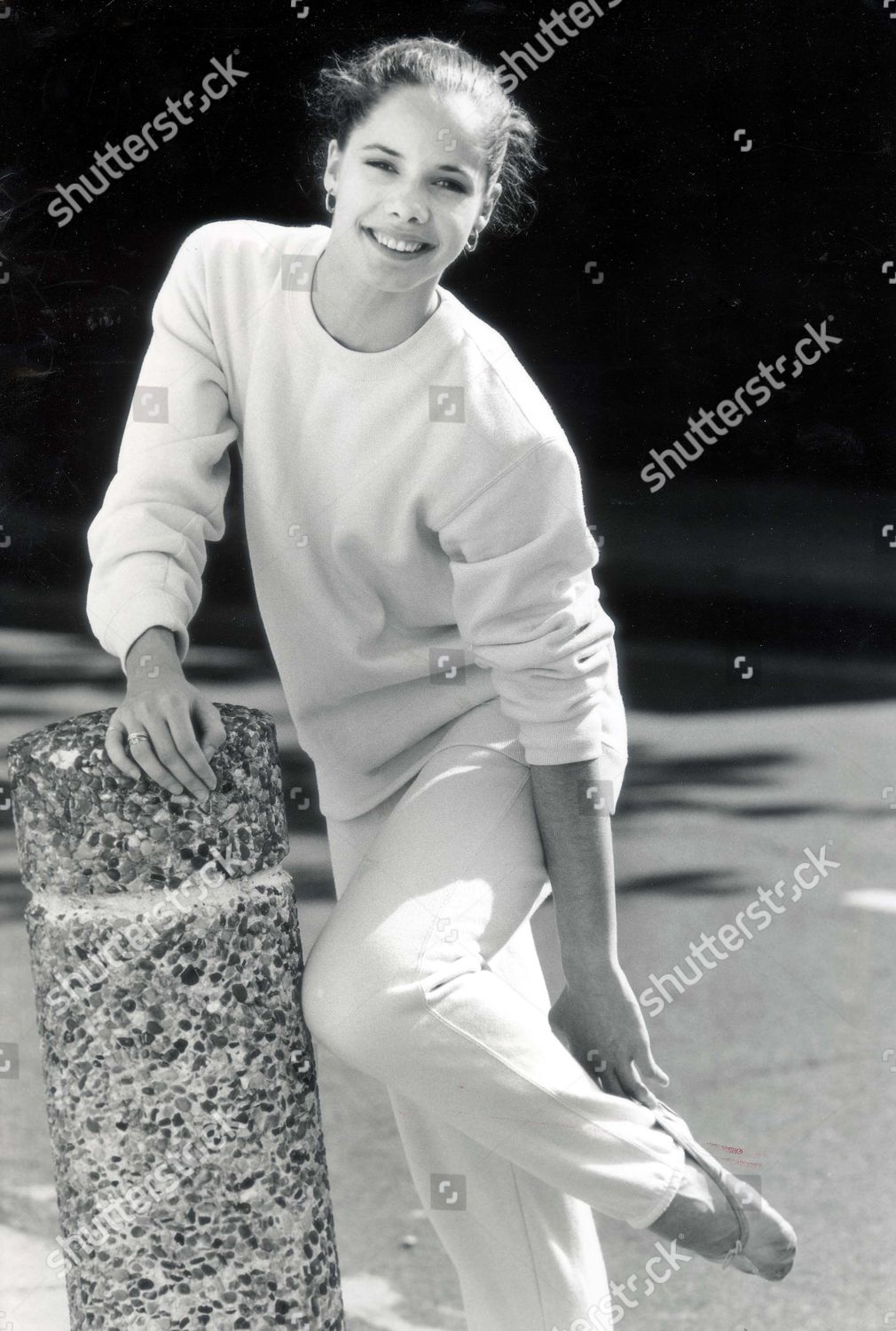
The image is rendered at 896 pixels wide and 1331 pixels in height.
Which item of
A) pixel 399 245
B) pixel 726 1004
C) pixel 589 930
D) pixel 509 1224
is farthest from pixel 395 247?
pixel 726 1004

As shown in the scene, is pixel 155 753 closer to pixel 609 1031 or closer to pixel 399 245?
pixel 399 245

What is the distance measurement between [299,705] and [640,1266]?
1.41 metres

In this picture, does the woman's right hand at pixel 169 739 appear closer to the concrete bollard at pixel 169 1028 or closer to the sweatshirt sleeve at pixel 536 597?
the concrete bollard at pixel 169 1028

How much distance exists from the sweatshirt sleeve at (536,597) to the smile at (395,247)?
1.10 feet

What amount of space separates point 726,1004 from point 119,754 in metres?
2.54

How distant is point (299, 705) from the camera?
2428 mm

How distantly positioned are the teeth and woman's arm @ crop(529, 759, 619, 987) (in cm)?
78

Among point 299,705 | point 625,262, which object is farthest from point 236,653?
point 625,262

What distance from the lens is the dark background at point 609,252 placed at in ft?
8.51

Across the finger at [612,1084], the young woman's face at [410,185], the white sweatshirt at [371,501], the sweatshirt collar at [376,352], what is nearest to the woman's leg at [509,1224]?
the finger at [612,1084]

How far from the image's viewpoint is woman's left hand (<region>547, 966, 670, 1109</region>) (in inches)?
94.7

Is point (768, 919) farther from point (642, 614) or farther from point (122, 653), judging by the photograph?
Result: point (122, 653)

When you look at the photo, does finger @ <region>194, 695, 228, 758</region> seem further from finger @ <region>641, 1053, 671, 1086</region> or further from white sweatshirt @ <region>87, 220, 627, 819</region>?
finger @ <region>641, 1053, 671, 1086</region>

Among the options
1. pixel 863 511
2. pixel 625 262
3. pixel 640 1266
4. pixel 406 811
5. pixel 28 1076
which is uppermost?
pixel 625 262
